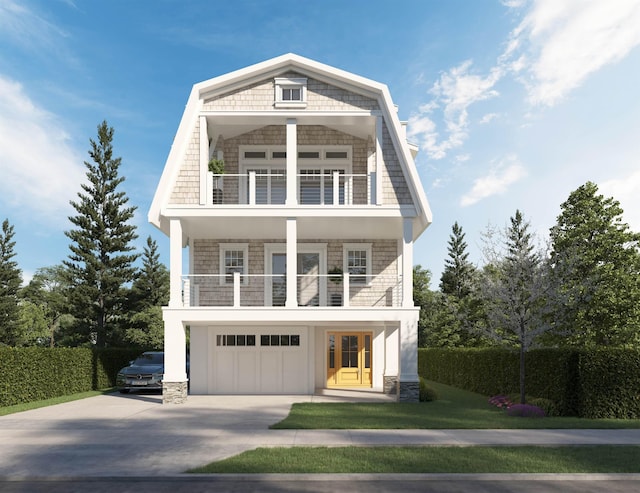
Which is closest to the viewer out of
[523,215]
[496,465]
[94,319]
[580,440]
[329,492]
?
[329,492]

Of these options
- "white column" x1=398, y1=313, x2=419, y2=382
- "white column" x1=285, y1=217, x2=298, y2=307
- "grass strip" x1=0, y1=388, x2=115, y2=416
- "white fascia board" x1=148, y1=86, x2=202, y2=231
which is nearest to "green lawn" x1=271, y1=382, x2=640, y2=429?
"white column" x1=398, y1=313, x2=419, y2=382

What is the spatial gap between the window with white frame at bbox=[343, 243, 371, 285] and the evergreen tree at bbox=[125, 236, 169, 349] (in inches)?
717

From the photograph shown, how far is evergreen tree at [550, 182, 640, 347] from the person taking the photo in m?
24.5

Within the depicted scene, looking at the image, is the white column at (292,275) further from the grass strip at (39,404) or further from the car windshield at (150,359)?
the grass strip at (39,404)

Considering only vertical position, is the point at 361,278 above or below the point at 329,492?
above

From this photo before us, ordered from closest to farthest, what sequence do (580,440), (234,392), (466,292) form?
(580,440), (234,392), (466,292)

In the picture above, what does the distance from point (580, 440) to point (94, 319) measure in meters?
32.7

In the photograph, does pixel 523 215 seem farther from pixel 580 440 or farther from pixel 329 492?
pixel 329 492

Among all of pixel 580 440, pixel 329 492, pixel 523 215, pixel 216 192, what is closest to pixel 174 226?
pixel 216 192

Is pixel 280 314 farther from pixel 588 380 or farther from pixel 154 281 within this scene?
pixel 154 281

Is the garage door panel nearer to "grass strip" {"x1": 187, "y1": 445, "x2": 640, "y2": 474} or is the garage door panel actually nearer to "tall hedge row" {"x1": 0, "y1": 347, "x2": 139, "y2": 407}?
"tall hedge row" {"x1": 0, "y1": 347, "x2": 139, "y2": 407}

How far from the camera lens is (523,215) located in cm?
4172

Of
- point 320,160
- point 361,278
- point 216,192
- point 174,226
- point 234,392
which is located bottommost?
point 234,392

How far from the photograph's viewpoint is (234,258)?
768 inches
